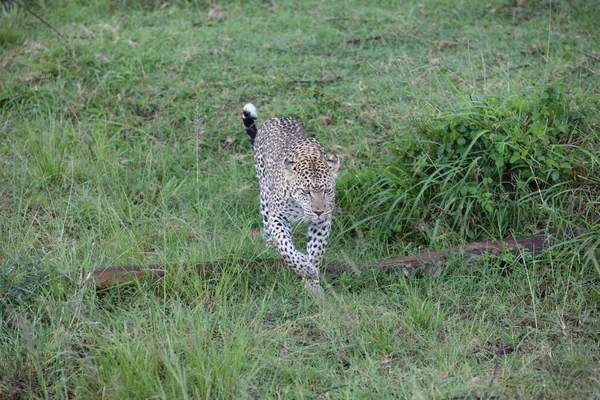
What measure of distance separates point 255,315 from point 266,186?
6.74 ft

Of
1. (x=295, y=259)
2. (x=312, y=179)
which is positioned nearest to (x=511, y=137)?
Result: (x=312, y=179)

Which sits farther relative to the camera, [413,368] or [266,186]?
[266,186]

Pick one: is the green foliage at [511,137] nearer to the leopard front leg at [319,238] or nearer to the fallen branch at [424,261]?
the fallen branch at [424,261]

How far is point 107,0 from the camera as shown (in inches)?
484

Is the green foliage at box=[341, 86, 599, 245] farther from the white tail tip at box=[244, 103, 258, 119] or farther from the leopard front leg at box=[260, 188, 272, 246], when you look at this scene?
the white tail tip at box=[244, 103, 258, 119]

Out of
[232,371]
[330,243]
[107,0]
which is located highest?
[107,0]

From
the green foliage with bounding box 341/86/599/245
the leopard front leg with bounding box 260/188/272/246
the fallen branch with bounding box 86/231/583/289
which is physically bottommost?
the leopard front leg with bounding box 260/188/272/246

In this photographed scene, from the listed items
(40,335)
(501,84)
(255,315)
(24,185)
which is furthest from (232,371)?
(501,84)

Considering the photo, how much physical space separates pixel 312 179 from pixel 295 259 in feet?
2.32

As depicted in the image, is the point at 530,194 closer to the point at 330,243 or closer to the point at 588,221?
the point at 588,221

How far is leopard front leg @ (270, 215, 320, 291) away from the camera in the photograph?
669 centimetres

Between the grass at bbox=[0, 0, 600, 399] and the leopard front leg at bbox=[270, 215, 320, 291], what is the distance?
5.0 inches

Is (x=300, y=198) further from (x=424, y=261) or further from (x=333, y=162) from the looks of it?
(x=424, y=261)

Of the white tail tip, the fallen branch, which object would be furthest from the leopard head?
the white tail tip
